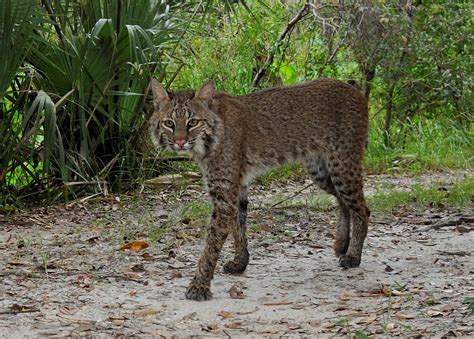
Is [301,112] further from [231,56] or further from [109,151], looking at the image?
[231,56]

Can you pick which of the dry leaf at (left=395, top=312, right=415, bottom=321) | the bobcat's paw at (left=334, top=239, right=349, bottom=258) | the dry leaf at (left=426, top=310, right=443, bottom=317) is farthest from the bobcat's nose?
the dry leaf at (left=426, top=310, right=443, bottom=317)

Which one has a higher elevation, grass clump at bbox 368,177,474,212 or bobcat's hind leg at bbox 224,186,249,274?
bobcat's hind leg at bbox 224,186,249,274

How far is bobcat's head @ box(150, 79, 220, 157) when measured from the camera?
19.0 ft

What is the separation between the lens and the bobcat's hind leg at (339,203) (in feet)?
22.1

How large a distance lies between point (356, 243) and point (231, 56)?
5.08 metres

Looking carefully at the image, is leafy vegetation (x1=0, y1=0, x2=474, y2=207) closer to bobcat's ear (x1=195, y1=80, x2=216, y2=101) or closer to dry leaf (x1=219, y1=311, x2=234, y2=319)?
bobcat's ear (x1=195, y1=80, x2=216, y2=101)

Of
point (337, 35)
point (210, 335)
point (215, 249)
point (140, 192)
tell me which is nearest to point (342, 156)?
point (215, 249)

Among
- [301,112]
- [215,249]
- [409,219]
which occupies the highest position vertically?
[301,112]

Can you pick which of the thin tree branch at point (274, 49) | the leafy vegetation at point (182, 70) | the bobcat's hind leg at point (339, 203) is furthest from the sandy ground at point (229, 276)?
the thin tree branch at point (274, 49)

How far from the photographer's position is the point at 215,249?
5.70m

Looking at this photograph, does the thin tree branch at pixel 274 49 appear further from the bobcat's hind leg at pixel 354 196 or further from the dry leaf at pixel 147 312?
the dry leaf at pixel 147 312

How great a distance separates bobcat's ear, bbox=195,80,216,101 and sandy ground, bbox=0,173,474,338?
1.25m

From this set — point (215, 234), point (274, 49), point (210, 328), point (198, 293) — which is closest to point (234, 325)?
point (210, 328)

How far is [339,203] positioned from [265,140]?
A: 0.78 meters
